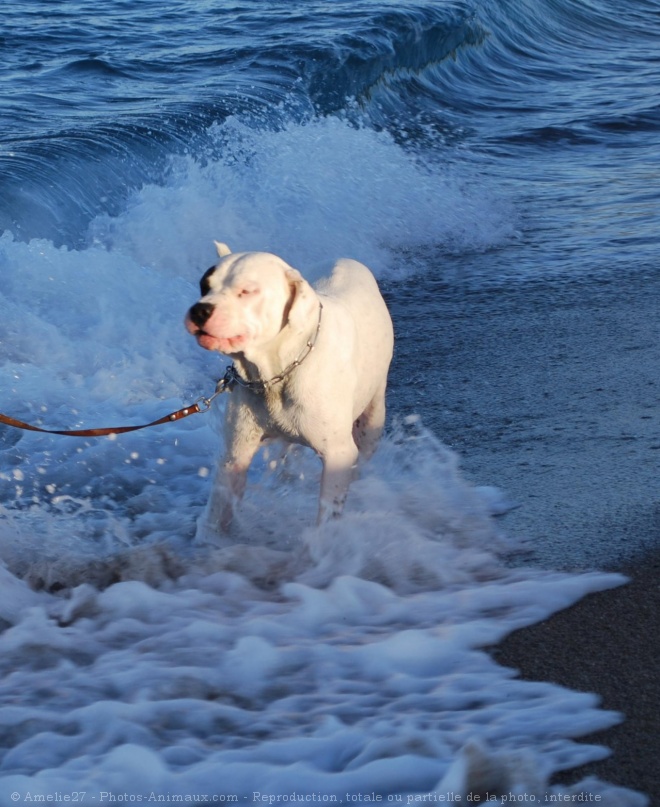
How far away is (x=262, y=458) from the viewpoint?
5.48 meters

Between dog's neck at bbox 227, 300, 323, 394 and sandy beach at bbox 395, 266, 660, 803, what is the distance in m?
1.23

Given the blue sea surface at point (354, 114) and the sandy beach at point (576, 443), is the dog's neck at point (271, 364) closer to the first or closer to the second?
the sandy beach at point (576, 443)

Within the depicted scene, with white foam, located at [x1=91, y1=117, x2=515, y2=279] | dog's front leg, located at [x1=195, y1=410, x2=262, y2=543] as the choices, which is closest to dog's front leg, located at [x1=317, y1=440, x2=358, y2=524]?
dog's front leg, located at [x1=195, y1=410, x2=262, y2=543]

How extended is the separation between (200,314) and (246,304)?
18 cm

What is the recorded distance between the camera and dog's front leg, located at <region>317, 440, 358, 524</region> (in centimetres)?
427

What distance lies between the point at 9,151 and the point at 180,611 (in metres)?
7.20

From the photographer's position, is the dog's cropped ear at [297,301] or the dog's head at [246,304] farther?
the dog's cropped ear at [297,301]

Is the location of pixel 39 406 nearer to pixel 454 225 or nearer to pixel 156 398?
pixel 156 398

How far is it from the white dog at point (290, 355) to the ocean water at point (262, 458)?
357mm

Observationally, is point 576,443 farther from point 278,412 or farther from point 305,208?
point 305,208

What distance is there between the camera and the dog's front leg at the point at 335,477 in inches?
168

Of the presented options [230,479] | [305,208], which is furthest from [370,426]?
[305,208]

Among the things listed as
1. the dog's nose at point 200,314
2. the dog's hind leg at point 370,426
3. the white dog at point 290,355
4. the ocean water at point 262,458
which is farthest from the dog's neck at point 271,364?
the dog's hind leg at point 370,426

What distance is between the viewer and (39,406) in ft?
19.8
